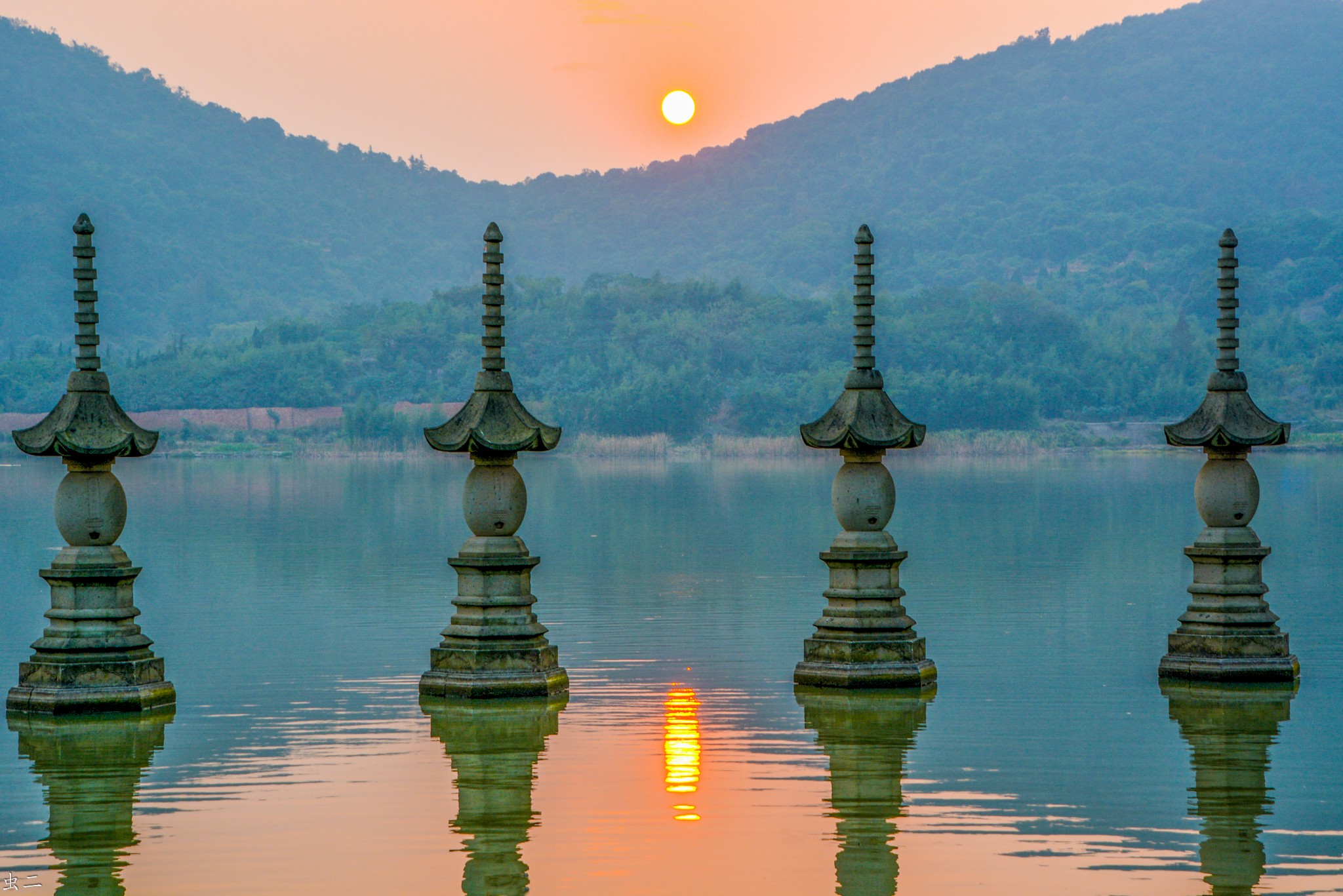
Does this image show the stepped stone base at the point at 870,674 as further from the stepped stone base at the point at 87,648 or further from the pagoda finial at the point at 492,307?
the stepped stone base at the point at 87,648

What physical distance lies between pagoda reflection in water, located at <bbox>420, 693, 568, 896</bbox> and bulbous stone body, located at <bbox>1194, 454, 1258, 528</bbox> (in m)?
5.73

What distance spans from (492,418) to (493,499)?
0.65 metres

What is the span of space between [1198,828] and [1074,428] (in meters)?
118

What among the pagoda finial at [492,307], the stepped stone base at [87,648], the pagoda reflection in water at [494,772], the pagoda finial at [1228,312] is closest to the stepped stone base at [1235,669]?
the pagoda finial at [1228,312]

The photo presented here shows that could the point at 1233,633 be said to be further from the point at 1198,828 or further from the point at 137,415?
the point at 137,415

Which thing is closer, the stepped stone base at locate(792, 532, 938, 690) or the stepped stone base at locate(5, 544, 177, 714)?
the stepped stone base at locate(5, 544, 177, 714)

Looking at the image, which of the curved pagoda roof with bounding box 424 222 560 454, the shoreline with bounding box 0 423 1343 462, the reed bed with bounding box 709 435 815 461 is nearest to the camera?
the curved pagoda roof with bounding box 424 222 560 454

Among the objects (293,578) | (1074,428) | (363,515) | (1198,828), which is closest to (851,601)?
(1198,828)

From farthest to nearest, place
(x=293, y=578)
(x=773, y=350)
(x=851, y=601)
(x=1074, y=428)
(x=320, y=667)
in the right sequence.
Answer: (x=773, y=350), (x=1074, y=428), (x=293, y=578), (x=320, y=667), (x=851, y=601)

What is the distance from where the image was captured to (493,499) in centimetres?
1448

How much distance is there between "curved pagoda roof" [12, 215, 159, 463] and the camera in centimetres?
1376

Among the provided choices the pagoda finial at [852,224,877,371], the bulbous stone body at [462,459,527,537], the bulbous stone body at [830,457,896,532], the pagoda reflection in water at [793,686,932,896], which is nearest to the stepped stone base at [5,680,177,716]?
the bulbous stone body at [462,459,527,537]

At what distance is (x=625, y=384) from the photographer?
133375mm

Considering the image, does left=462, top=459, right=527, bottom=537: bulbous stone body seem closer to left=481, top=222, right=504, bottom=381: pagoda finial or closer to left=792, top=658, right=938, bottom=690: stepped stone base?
left=481, top=222, right=504, bottom=381: pagoda finial
